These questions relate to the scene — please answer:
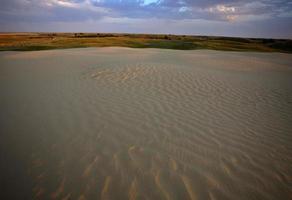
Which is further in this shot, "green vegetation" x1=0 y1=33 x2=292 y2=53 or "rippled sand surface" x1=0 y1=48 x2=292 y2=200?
"green vegetation" x1=0 y1=33 x2=292 y2=53

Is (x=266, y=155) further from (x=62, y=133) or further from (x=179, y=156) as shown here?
(x=62, y=133)

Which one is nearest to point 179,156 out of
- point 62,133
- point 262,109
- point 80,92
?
point 62,133

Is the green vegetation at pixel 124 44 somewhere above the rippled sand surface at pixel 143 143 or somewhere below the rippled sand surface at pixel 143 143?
below

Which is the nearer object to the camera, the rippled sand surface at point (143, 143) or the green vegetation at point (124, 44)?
the rippled sand surface at point (143, 143)

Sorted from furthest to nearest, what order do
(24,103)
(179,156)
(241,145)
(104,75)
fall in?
(104,75) < (24,103) < (241,145) < (179,156)

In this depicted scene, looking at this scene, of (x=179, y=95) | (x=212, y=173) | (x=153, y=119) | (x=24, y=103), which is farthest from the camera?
(x=179, y=95)

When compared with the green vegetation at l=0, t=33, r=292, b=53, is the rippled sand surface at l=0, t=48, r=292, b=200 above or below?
above

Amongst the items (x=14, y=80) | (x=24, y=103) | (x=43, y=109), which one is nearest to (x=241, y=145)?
(x=43, y=109)

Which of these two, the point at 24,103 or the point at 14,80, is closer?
the point at 24,103
